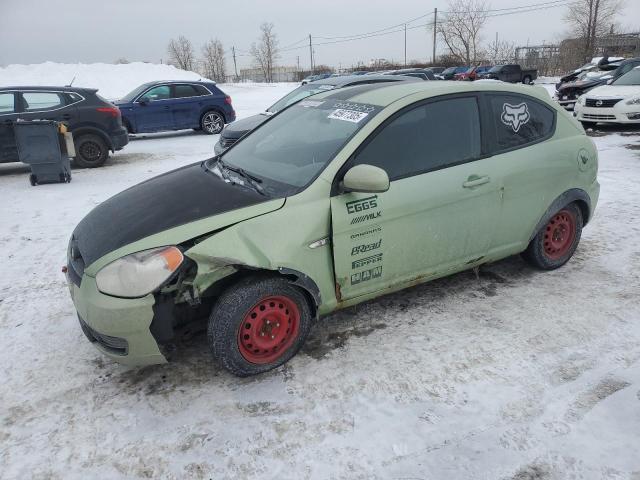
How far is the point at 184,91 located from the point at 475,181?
38.2ft

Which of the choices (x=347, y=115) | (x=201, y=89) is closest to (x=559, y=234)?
(x=347, y=115)

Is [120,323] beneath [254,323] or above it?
above

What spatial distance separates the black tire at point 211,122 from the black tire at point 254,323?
11.6 metres

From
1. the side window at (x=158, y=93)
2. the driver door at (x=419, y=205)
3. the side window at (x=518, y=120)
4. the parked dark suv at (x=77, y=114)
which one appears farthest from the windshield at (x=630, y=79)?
the parked dark suv at (x=77, y=114)

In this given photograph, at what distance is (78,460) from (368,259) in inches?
73.7

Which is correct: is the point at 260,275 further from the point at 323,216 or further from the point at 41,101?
the point at 41,101

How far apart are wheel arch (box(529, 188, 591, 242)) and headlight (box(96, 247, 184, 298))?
281cm

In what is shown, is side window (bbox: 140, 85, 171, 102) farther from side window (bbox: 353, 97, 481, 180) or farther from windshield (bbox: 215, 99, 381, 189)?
side window (bbox: 353, 97, 481, 180)

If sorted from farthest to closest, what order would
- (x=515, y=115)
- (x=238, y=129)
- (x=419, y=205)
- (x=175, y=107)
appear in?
(x=175, y=107), (x=238, y=129), (x=515, y=115), (x=419, y=205)

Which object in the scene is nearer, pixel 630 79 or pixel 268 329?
pixel 268 329

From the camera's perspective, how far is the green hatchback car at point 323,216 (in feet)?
8.59

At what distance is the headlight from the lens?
2.52m

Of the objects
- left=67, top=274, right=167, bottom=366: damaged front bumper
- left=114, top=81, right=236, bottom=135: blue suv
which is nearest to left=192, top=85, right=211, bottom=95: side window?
left=114, top=81, right=236, bottom=135: blue suv

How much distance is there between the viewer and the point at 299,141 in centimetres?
348
